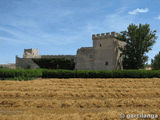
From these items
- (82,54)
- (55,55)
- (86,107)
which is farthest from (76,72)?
(86,107)

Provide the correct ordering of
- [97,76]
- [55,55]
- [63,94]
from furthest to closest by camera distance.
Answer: [55,55] < [97,76] < [63,94]

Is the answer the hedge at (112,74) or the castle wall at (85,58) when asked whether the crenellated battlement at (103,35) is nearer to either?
the castle wall at (85,58)

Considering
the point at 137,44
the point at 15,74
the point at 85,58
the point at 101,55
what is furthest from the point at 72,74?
the point at 137,44

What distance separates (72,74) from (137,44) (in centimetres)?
1137

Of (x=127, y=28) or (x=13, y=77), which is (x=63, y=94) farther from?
(x=127, y=28)

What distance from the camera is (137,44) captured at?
2628 cm

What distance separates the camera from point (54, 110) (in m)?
6.49

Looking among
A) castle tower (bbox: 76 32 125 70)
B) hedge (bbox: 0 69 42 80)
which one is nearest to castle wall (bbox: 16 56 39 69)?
castle tower (bbox: 76 32 125 70)

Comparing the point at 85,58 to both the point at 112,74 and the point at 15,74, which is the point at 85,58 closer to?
the point at 112,74

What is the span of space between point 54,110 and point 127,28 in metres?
23.5

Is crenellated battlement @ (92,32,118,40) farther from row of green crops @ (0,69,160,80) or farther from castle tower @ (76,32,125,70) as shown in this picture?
row of green crops @ (0,69,160,80)

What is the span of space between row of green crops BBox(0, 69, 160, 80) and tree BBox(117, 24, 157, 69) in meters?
5.61

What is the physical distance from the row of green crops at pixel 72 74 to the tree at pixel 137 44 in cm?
561

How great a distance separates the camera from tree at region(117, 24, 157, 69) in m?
26.3
